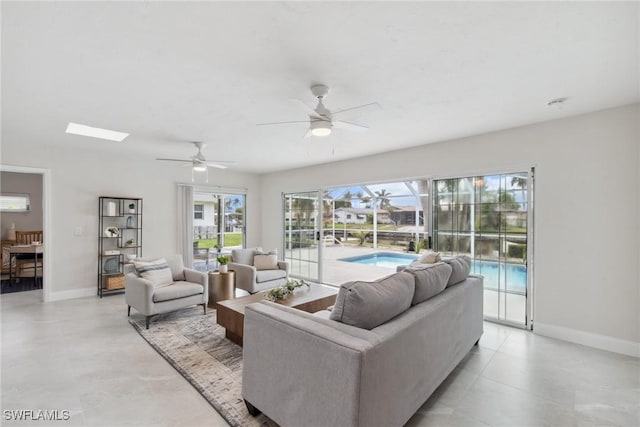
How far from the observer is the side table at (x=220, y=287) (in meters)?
4.25

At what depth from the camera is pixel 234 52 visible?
1.99 meters

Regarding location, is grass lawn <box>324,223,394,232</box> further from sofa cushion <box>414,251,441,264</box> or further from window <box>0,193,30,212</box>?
window <box>0,193,30,212</box>

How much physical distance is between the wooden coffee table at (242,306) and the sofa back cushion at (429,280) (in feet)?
4.52

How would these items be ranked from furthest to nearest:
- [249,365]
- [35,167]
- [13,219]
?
[13,219] < [35,167] < [249,365]

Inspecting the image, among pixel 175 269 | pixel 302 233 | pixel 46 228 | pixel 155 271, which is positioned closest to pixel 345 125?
pixel 155 271

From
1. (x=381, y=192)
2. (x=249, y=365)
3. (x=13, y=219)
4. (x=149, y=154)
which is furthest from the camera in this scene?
(x=381, y=192)

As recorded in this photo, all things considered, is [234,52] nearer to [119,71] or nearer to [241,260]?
[119,71]

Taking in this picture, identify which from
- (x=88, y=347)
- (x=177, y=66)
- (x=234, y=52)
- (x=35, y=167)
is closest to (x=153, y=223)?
(x=35, y=167)

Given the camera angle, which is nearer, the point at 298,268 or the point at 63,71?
the point at 63,71

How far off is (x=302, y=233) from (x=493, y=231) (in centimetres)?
373

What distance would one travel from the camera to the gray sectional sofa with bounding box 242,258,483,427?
1.41 m

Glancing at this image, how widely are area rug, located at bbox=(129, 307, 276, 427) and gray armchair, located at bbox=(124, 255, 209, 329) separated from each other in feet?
0.68

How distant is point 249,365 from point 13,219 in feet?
25.6

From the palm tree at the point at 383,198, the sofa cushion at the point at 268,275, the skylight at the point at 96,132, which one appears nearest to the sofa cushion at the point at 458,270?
the sofa cushion at the point at 268,275
